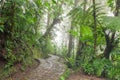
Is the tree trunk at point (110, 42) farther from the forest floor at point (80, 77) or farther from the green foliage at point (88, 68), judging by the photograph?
the forest floor at point (80, 77)

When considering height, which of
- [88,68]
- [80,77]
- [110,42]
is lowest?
[80,77]

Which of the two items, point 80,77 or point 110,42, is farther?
point 110,42

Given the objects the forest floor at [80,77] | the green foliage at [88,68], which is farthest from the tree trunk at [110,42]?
the forest floor at [80,77]

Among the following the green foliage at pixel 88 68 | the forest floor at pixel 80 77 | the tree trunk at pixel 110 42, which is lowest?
the forest floor at pixel 80 77

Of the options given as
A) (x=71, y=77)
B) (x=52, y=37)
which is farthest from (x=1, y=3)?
(x=52, y=37)

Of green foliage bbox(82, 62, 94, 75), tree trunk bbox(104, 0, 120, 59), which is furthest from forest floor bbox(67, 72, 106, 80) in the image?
tree trunk bbox(104, 0, 120, 59)

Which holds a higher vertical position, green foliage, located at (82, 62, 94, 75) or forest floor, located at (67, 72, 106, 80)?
green foliage, located at (82, 62, 94, 75)

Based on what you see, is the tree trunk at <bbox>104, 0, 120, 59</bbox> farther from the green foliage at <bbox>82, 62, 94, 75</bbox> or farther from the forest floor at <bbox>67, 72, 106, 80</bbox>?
the forest floor at <bbox>67, 72, 106, 80</bbox>

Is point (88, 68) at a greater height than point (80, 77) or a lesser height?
greater

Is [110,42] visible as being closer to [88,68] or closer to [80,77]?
[88,68]

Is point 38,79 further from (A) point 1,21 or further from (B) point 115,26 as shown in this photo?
(B) point 115,26

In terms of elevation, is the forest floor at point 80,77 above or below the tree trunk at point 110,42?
below

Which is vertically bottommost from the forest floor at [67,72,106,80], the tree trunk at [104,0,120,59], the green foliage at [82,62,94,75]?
the forest floor at [67,72,106,80]

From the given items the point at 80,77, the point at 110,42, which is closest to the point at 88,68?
the point at 80,77
